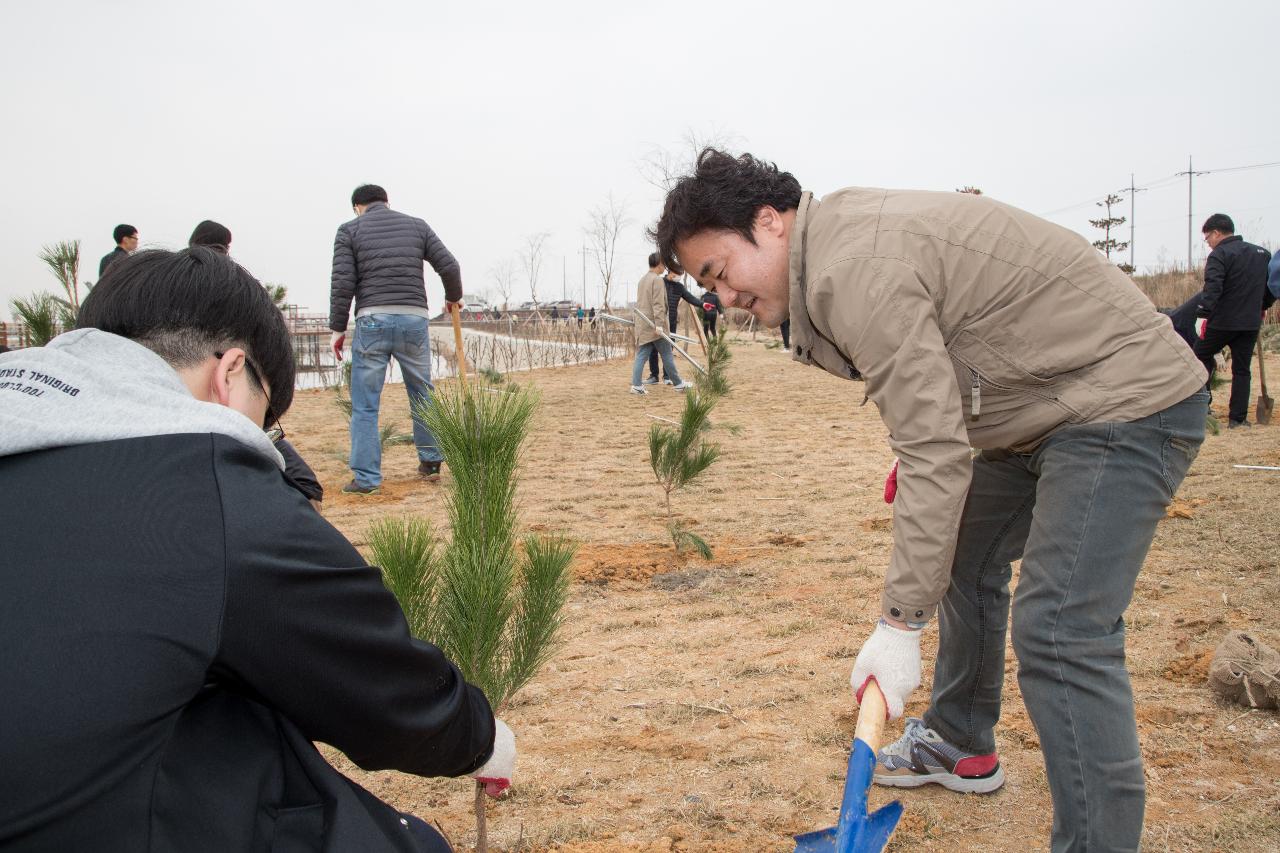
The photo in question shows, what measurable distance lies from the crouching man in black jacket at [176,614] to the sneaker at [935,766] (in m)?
1.46

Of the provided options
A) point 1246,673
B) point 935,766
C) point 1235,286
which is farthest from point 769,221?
point 1235,286

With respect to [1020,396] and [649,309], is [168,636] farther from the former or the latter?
[649,309]

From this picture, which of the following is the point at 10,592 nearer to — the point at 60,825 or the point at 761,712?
the point at 60,825

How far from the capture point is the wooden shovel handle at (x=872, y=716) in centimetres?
154

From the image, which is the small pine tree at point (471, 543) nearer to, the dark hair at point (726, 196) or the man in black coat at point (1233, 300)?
the dark hair at point (726, 196)

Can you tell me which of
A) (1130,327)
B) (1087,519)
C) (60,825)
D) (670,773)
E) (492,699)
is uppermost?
(1130,327)

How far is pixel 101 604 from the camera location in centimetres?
80

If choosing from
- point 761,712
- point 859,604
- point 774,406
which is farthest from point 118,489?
point 774,406

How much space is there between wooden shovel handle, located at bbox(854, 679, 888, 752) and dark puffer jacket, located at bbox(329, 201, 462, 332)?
4.34 metres

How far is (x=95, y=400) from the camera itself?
0.90 metres

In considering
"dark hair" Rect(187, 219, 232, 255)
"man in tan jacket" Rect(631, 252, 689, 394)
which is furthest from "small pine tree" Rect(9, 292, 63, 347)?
"man in tan jacket" Rect(631, 252, 689, 394)

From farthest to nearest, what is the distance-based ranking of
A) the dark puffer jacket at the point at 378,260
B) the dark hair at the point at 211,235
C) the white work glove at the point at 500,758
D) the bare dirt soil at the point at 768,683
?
the dark puffer jacket at the point at 378,260, the dark hair at the point at 211,235, the bare dirt soil at the point at 768,683, the white work glove at the point at 500,758

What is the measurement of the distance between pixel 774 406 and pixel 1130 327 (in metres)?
7.84

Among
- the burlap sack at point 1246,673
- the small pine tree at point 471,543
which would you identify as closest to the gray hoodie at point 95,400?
the small pine tree at point 471,543
